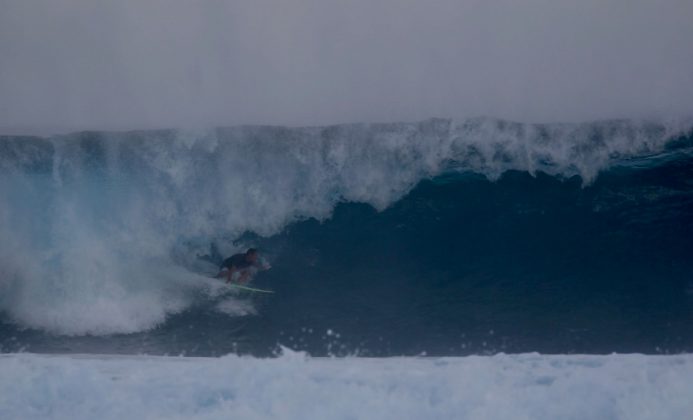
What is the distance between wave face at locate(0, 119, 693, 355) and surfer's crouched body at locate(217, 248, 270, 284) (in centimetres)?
15

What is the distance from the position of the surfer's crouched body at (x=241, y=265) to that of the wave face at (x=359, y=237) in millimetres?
151

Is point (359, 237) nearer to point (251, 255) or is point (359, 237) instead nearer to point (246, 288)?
point (251, 255)

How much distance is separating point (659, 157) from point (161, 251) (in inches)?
191

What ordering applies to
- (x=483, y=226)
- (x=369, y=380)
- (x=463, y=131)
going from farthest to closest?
1. (x=483, y=226)
2. (x=463, y=131)
3. (x=369, y=380)

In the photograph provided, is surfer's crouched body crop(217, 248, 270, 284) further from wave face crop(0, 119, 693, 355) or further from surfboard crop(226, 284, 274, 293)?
wave face crop(0, 119, 693, 355)

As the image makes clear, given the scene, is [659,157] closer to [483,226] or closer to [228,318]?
[483,226]

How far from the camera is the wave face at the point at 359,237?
18.5ft

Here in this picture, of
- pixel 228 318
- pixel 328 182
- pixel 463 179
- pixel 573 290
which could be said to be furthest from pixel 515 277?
pixel 228 318

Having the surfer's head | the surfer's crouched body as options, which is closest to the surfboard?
the surfer's crouched body

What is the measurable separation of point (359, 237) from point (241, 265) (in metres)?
Answer: 1.18

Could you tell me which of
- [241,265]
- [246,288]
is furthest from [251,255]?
[246,288]

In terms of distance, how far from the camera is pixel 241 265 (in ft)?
19.5

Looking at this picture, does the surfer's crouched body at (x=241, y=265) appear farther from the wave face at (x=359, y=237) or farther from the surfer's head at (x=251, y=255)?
the wave face at (x=359, y=237)

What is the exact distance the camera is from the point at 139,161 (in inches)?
235
